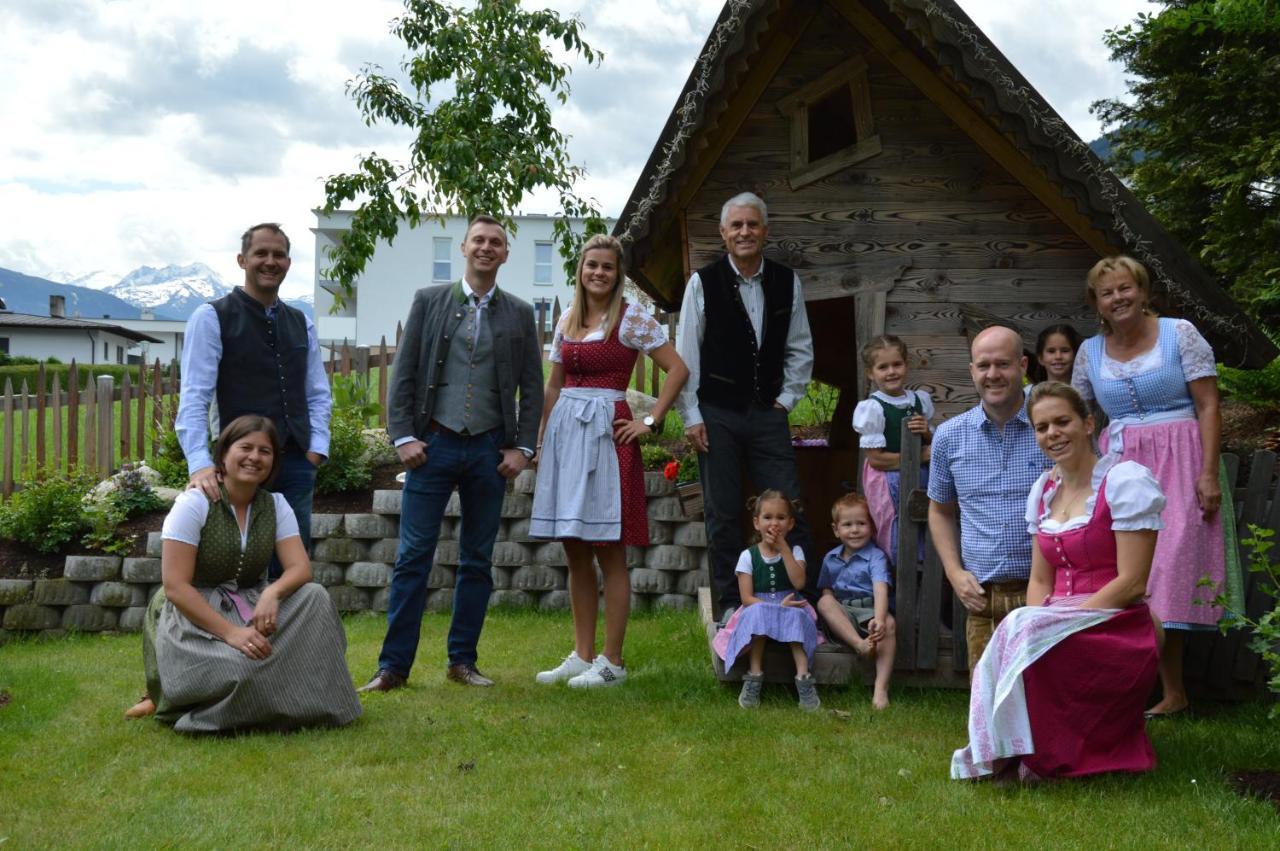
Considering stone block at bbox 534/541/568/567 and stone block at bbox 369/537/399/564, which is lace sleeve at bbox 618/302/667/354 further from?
stone block at bbox 369/537/399/564

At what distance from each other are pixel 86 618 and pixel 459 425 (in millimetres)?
5285

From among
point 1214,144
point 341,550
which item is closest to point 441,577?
point 341,550

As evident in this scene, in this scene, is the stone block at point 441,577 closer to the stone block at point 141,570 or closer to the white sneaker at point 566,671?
the stone block at point 141,570

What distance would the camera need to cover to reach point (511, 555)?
9.16m

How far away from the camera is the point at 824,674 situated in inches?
217

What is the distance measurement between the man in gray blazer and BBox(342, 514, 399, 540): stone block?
365 cm

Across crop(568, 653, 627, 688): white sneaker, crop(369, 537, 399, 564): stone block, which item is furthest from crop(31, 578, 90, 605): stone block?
crop(568, 653, 627, 688): white sneaker

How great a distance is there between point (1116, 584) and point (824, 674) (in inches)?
72.4

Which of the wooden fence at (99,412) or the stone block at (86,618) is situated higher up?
the wooden fence at (99,412)

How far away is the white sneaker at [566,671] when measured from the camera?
5937 millimetres

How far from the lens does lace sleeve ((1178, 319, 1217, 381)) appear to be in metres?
4.96

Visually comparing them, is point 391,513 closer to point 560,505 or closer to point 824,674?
point 560,505

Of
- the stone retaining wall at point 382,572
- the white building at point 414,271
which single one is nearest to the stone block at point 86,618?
the stone retaining wall at point 382,572

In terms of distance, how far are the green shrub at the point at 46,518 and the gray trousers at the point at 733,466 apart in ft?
20.9
